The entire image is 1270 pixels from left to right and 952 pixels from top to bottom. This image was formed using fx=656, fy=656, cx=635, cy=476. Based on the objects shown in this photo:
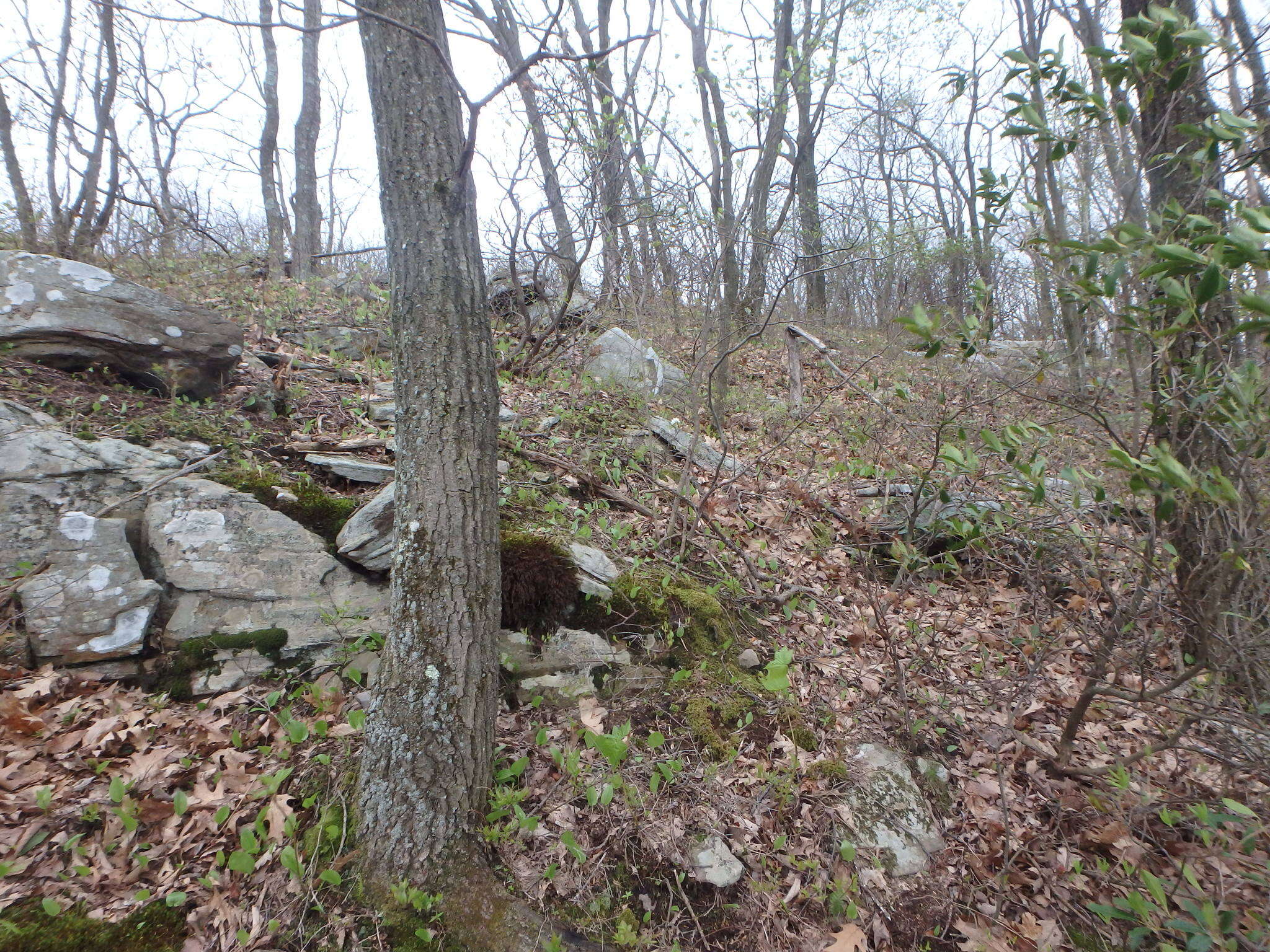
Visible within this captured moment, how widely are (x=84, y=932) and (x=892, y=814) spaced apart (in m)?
3.43

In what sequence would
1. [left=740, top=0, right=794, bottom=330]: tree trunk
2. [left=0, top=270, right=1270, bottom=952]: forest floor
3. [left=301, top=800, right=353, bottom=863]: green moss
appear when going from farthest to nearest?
[left=740, top=0, right=794, bottom=330]: tree trunk → [left=301, top=800, right=353, bottom=863]: green moss → [left=0, top=270, right=1270, bottom=952]: forest floor

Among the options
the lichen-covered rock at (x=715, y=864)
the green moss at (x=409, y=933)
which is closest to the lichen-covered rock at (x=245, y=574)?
the green moss at (x=409, y=933)

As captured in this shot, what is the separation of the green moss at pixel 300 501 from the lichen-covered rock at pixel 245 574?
74 mm

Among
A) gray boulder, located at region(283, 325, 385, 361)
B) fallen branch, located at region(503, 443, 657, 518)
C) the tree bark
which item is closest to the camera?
fallen branch, located at region(503, 443, 657, 518)

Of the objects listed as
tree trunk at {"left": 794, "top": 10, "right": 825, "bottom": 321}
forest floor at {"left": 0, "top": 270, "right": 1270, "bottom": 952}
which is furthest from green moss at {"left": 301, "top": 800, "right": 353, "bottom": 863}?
tree trunk at {"left": 794, "top": 10, "right": 825, "bottom": 321}

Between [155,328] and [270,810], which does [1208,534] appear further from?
[155,328]

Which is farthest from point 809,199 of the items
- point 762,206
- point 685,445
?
point 685,445

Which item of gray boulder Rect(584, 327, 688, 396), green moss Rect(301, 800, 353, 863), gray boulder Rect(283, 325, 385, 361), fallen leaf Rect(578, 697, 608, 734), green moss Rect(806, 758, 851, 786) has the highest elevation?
gray boulder Rect(283, 325, 385, 361)

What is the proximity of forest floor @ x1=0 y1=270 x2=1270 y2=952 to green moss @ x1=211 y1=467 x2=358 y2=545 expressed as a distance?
0.17 m

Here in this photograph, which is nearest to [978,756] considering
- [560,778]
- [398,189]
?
[560,778]

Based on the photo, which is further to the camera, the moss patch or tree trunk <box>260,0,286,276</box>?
tree trunk <box>260,0,286,276</box>

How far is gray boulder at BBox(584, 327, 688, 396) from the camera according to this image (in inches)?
266

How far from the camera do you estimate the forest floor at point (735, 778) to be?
2609 mm

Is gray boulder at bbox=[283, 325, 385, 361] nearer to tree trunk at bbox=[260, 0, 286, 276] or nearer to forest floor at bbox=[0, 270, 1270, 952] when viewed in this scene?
forest floor at bbox=[0, 270, 1270, 952]
